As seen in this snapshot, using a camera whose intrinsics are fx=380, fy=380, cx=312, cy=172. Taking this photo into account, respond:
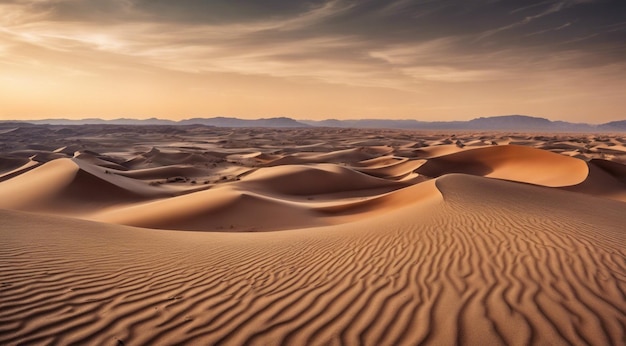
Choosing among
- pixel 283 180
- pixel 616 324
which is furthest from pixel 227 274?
pixel 283 180

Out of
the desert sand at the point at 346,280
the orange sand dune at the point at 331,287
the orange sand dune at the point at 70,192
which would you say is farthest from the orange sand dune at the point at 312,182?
the orange sand dune at the point at 331,287

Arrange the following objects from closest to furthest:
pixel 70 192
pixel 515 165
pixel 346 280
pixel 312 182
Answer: pixel 346 280, pixel 70 192, pixel 312 182, pixel 515 165

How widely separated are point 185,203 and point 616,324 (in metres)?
13.7

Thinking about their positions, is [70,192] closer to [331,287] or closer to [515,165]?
[331,287]

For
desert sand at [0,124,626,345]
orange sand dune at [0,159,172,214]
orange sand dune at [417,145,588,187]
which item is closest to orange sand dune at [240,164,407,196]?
orange sand dune at [0,159,172,214]

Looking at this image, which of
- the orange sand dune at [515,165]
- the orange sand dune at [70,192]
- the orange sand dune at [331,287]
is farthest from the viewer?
the orange sand dune at [515,165]

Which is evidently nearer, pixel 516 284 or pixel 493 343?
pixel 493 343

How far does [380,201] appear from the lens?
1409 centimetres

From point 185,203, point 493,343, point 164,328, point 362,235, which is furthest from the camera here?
point 185,203

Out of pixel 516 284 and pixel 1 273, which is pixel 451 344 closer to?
pixel 516 284

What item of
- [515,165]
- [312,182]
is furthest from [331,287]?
[515,165]

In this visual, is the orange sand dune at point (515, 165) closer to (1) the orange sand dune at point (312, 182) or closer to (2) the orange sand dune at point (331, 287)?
(1) the orange sand dune at point (312, 182)

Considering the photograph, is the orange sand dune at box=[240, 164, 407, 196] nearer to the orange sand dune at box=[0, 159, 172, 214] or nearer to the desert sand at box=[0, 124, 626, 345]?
the orange sand dune at box=[0, 159, 172, 214]

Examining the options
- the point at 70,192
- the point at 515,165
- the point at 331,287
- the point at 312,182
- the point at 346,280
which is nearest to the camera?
the point at 331,287
